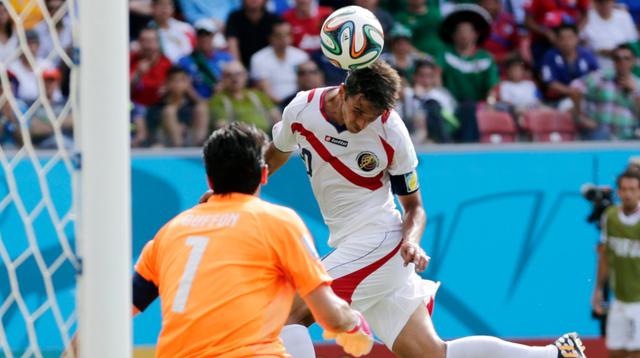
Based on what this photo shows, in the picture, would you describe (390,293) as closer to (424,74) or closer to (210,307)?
(210,307)

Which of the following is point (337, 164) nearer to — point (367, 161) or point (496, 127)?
point (367, 161)

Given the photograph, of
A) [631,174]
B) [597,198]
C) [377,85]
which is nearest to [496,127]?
[597,198]

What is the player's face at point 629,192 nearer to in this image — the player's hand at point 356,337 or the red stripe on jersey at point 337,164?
the red stripe on jersey at point 337,164

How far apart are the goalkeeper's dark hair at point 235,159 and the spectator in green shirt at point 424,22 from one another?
6.50 meters

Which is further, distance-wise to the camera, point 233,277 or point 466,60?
point 466,60

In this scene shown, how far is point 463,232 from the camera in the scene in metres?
9.86

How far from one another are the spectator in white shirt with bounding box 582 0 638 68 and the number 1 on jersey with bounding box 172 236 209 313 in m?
7.31

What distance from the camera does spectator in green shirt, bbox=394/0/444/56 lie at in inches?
412

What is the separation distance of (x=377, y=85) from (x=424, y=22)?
17.3 ft

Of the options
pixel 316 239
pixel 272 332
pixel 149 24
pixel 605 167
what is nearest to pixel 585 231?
pixel 605 167

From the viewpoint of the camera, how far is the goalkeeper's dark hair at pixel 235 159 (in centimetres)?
404

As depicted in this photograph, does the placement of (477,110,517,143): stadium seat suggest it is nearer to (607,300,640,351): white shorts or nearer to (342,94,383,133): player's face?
(607,300,640,351): white shorts

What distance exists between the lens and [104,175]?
3.90m

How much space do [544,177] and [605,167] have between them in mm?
530
